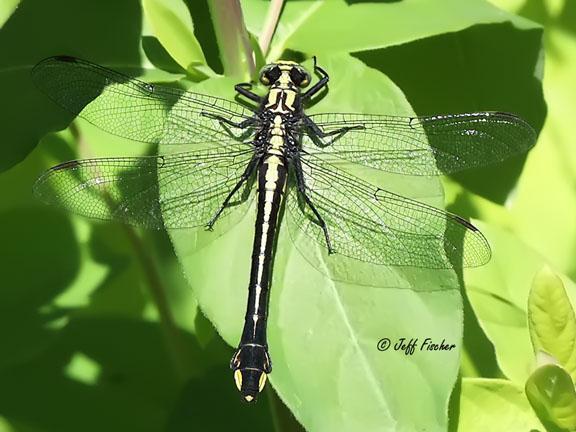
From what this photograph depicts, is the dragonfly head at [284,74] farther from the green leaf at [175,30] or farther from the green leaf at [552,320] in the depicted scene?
the green leaf at [552,320]

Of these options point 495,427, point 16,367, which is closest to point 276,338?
point 495,427

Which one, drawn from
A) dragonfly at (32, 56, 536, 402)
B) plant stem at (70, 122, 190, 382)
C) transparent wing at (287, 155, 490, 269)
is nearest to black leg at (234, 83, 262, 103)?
dragonfly at (32, 56, 536, 402)

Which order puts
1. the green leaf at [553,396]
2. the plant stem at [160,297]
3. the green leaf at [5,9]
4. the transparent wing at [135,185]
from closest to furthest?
the green leaf at [5,9], the green leaf at [553,396], the transparent wing at [135,185], the plant stem at [160,297]

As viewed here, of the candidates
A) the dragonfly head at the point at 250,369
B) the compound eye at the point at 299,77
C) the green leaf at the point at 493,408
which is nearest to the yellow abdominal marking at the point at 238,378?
the dragonfly head at the point at 250,369

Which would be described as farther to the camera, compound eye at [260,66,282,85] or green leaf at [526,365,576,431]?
compound eye at [260,66,282,85]

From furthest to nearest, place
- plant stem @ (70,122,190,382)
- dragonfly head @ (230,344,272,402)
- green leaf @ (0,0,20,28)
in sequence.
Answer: plant stem @ (70,122,190,382) < dragonfly head @ (230,344,272,402) < green leaf @ (0,0,20,28)

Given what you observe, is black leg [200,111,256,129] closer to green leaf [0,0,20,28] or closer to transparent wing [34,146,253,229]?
transparent wing [34,146,253,229]

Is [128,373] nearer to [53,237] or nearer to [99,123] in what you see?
[53,237]
